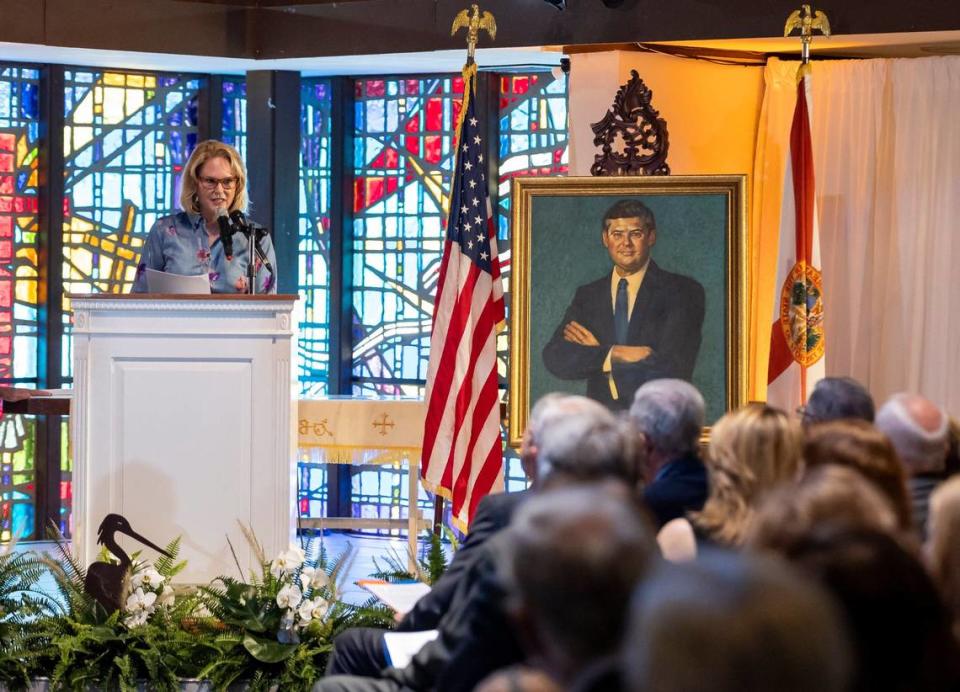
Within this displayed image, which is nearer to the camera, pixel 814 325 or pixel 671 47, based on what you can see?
pixel 814 325

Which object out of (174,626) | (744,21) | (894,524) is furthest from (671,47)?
(894,524)

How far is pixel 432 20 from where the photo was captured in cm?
795

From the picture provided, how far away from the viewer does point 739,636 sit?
4.42 ft

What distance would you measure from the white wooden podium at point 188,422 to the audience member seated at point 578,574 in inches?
158

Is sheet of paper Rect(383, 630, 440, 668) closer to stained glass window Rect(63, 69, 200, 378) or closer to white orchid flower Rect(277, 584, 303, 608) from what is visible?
white orchid flower Rect(277, 584, 303, 608)

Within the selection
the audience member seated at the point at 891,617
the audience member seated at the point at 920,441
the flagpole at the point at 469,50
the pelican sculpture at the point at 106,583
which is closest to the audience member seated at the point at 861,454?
the audience member seated at the point at 920,441

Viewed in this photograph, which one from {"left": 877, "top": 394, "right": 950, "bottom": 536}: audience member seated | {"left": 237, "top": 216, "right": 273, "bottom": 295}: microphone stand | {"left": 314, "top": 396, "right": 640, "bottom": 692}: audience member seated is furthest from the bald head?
{"left": 237, "top": 216, "right": 273, "bottom": 295}: microphone stand

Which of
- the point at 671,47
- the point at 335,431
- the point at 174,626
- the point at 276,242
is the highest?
the point at 671,47

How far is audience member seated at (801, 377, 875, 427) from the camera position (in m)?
4.05

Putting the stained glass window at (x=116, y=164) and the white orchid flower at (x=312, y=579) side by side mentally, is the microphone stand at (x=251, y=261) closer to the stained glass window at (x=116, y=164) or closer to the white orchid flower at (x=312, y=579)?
the white orchid flower at (x=312, y=579)

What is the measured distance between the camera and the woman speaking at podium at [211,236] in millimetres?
6062

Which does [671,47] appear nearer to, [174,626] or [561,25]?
[561,25]

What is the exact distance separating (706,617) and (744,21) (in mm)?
6349

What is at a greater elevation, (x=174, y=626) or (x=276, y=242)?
(x=276, y=242)
